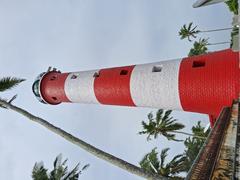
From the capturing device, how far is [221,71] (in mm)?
13516

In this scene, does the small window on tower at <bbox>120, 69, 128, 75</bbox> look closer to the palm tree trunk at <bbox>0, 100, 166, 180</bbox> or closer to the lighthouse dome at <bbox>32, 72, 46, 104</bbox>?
the palm tree trunk at <bbox>0, 100, 166, 180</bbox>

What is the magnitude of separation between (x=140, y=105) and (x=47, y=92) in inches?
350

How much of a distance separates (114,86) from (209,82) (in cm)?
539

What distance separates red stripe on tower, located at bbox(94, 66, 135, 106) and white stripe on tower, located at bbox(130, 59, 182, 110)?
0.44 meters

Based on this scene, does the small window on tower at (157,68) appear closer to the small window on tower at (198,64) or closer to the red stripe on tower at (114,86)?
the red stripe on tower at (114,86)

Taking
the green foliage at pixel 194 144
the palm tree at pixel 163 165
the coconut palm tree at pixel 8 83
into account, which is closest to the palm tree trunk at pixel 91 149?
the coconut palm tree at pixel 8 83

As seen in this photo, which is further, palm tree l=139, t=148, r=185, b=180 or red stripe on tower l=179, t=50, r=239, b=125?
palm tree l=139, t=148, r=185, b=180

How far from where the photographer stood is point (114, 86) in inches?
696

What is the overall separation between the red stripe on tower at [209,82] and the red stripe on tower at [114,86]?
3.11 m

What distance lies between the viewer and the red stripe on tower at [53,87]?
2214cm

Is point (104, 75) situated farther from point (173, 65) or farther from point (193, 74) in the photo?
point (193, 74)

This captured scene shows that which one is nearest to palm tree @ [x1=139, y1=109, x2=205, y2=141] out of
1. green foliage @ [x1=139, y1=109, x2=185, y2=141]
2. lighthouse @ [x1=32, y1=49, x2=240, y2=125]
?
green foliage @ [x1=139, y1=109, x2=185, y2=141]

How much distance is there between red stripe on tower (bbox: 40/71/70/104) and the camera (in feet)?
72.6

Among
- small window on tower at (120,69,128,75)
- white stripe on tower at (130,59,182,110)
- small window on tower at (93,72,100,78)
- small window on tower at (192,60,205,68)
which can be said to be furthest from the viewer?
small window on tower at (93,72,100,78)
